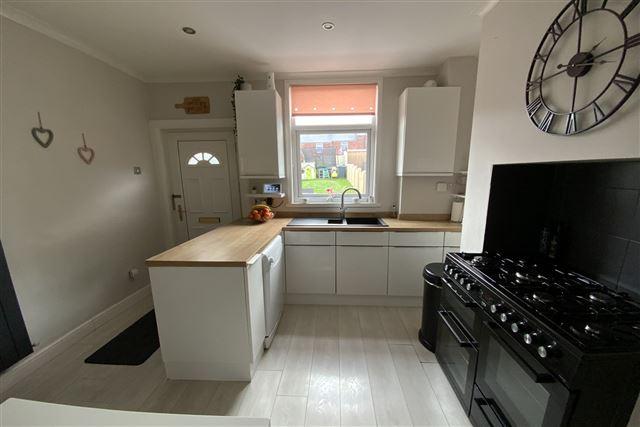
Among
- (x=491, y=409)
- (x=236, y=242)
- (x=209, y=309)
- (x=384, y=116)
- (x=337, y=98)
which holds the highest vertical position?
(x=337, y=98)

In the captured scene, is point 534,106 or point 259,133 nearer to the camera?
point 534,106

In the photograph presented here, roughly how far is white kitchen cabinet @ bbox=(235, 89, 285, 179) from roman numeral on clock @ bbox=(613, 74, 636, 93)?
7.64 ft

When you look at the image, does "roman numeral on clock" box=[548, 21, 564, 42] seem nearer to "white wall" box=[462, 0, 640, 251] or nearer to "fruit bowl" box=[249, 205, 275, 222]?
"white wall" box=[462, 0, 640, 251]

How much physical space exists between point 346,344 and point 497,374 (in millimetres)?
1141

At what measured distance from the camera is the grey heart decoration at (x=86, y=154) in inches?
83.3

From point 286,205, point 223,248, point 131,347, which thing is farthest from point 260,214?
point 131,347

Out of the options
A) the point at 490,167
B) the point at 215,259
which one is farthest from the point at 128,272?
the point at 490,167

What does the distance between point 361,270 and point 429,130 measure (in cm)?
160

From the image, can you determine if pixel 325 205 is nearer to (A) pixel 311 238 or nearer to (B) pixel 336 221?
(B) pixel 336 221

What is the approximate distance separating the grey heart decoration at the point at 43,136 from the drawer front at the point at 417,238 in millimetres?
2996

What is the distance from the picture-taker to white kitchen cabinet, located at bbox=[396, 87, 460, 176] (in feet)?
7.83

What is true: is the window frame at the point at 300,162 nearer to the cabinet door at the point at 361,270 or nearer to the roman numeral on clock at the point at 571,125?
the cabinet door at the point at 361,270

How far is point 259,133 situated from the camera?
257 centimetres

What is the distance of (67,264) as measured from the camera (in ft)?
6.61
